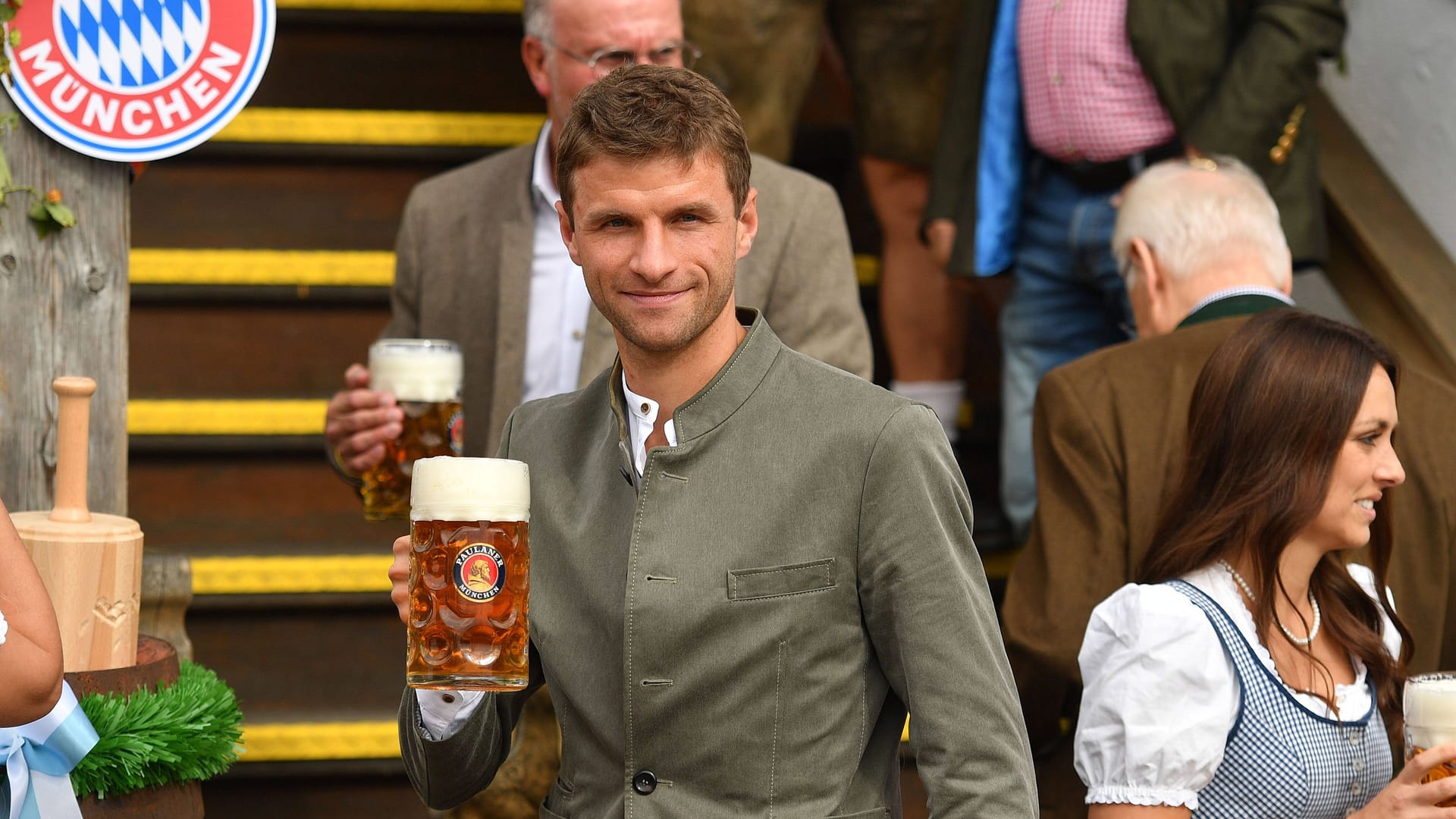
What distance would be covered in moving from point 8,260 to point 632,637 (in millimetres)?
1289

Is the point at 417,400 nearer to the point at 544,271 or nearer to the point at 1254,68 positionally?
the point at 544,271

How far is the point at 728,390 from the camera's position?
6.11 ft

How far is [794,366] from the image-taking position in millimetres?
1904

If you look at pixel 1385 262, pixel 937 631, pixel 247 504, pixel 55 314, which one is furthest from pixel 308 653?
pixel 1385 262

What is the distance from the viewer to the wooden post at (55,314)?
2555 mm

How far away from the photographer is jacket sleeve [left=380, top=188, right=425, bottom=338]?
3.25 meters

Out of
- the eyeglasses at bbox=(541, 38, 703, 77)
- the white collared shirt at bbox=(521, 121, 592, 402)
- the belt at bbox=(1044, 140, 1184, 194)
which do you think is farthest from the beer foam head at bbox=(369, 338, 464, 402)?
the belt at bbox=(1044, 140, 1184, 194)

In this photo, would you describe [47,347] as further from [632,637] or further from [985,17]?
[985,17]

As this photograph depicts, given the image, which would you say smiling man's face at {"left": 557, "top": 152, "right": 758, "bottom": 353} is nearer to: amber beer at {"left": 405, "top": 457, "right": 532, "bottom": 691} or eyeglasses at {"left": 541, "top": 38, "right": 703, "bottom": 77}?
amber beer at {"left": 405, "top": 457, "right": 532, "bottom": 691}

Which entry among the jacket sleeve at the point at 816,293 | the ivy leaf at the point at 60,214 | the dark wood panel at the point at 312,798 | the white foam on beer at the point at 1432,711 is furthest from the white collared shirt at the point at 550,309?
the white foam on beer at the point at 1432,711

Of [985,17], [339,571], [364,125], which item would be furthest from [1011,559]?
[364,125]

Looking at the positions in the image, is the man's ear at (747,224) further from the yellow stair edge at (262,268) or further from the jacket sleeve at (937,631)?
the yellow stair edge at (262,268)

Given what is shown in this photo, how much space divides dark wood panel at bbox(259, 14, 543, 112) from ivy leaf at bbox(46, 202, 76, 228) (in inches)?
74.3

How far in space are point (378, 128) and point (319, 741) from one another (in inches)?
59.0
